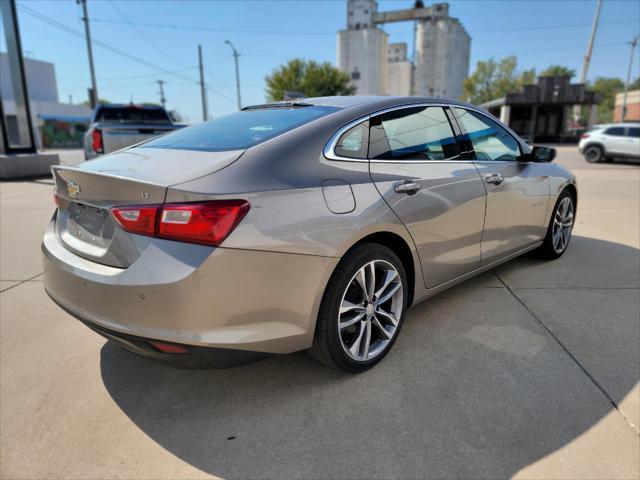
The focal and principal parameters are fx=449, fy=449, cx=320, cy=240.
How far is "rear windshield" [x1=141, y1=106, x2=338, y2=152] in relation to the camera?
7.89ft

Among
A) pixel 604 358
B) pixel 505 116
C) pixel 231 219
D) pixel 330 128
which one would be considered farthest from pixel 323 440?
pixel 505 116

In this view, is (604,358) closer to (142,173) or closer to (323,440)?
(323,440)

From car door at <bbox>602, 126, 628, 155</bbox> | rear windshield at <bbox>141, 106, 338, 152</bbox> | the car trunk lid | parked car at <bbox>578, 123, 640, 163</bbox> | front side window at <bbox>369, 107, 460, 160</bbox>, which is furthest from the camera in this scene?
car door at <bbox>602, 126, 628, 155</bbox>

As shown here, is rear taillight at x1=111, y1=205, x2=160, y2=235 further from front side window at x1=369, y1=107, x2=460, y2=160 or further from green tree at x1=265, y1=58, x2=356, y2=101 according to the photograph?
green tree at x1=265, y1=58, x2=356, y2=101

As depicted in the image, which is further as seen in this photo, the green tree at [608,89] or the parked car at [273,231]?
the green tree at [608,89]

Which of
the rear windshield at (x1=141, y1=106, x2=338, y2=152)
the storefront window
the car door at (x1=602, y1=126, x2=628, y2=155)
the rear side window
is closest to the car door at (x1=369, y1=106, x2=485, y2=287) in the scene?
the rear windshield at (x1=141, y1=106, x2=338, y2=152)

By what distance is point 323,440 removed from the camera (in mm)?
2080

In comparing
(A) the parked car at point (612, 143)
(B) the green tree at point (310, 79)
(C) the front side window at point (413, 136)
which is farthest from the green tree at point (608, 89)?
(C) the front side window at point (413, 136)

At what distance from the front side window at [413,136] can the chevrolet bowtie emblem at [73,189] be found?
157 centimetres

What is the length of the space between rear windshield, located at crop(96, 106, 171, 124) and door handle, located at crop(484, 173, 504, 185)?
370 inches

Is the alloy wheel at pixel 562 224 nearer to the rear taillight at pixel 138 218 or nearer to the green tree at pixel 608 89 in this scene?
the rear taillight at pixel 138 218

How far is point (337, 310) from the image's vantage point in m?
2.32

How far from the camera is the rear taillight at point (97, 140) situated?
9.03m

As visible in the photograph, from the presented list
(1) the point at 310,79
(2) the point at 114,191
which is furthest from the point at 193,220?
(1) the point at 310,79
